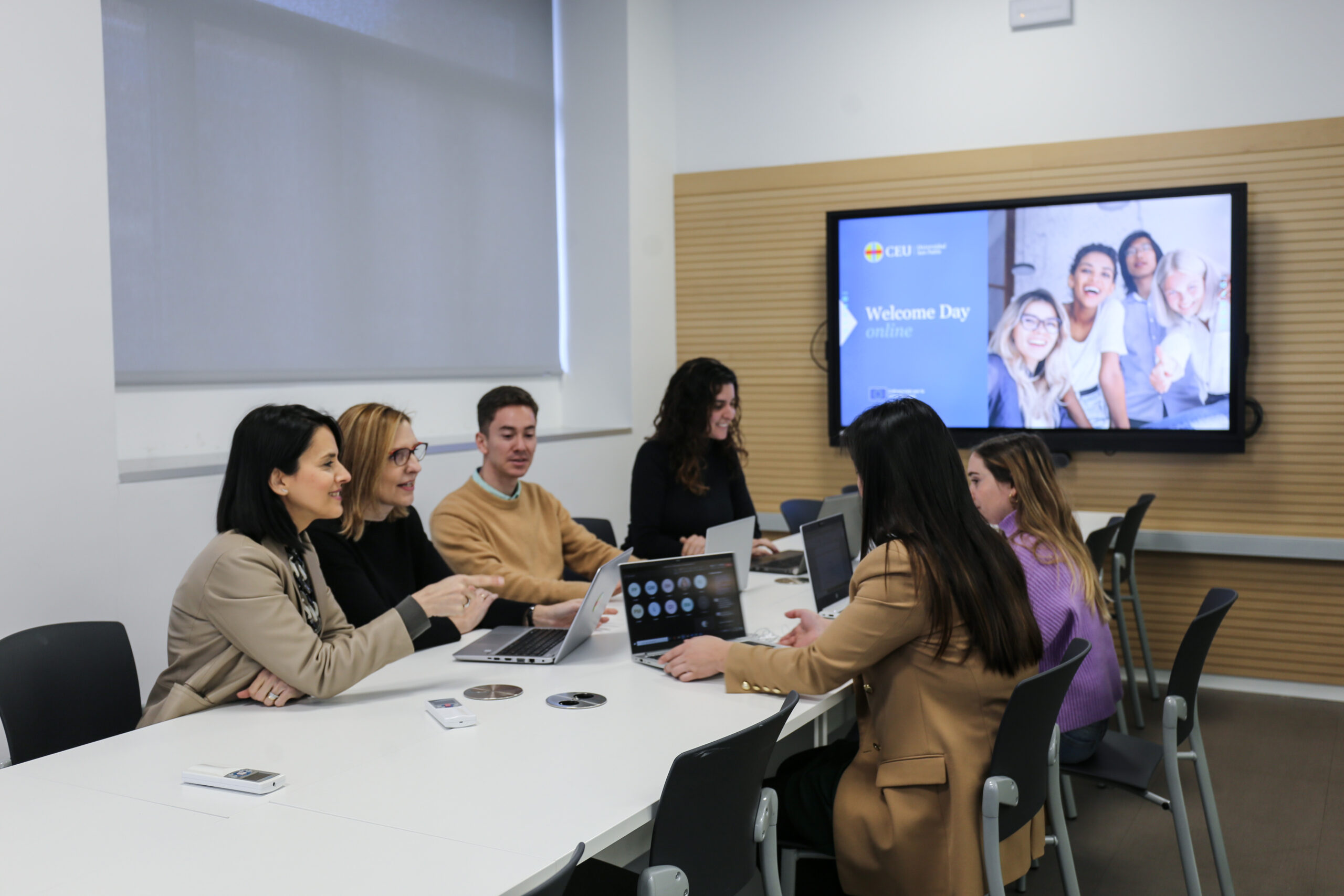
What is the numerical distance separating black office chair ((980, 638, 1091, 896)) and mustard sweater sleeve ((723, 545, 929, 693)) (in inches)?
9.3

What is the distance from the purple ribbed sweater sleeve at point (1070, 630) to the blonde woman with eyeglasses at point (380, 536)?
119 cm

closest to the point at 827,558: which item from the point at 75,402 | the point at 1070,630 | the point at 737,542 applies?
the point at 737,542

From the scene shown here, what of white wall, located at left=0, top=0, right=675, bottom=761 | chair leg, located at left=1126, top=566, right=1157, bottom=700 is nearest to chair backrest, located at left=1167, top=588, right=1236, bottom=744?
chair leg, located at left=1126, top=566, right=1157, bottom=700

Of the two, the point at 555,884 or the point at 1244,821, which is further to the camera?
the point at 1244,821

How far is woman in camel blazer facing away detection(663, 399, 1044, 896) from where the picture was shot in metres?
2.06

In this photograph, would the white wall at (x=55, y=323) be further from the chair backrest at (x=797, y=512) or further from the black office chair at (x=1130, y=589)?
the black office chair at (x=1130, y=589)

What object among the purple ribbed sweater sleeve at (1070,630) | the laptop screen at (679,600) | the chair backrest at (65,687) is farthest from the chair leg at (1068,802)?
the chair backrest at (65,687)

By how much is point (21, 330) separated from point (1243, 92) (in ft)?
16.4

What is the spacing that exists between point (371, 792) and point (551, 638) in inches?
41.1

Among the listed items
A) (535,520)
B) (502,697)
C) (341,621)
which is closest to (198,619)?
(341,621)

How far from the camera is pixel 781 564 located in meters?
3.87

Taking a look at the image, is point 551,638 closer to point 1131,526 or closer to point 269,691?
point 269,691

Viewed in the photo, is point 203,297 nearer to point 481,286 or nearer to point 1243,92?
point 481,286

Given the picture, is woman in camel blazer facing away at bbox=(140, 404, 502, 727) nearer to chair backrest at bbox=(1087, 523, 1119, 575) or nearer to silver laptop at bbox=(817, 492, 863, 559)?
silver laptop at bbox=(817, 492, 863, 559)
